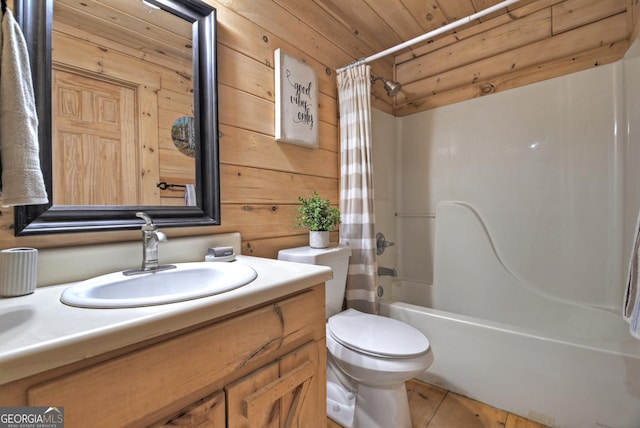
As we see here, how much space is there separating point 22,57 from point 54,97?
0.58 ft

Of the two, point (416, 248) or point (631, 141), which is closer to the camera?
point (631, 141)

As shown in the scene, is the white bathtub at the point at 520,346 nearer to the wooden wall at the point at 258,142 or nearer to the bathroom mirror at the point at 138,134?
the wooden wall at the point at 258,142

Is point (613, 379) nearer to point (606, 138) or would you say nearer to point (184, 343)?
point (606, 138)

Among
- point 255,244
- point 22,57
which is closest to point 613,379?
point 255,244

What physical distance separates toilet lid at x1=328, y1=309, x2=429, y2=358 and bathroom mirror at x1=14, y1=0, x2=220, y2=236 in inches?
Answer: 29.1

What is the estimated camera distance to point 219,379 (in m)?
0.60

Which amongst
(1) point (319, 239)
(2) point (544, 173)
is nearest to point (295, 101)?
(1) point (319, 239)

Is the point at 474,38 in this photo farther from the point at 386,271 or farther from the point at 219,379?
the point at 219,379

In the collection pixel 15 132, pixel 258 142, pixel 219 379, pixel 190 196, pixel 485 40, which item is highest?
pixel 485 40

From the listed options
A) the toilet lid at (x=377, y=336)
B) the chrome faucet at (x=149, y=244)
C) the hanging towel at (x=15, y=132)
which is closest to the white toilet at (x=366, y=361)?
the toilet lid at (x=377, y=336)

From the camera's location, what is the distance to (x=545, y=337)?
4.24 ft

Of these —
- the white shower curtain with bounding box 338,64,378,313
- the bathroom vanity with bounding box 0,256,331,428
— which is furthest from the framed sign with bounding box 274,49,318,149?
the bathroom vanity with bounding box 0,256,331,428

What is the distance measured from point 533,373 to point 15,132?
6.57 ft

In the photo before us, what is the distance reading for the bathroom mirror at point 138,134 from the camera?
792 mm
